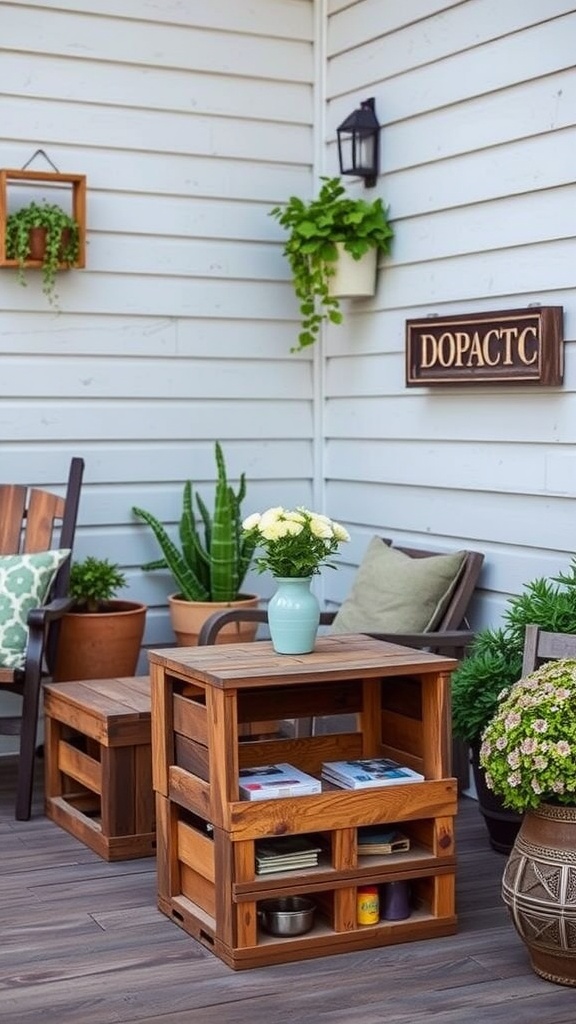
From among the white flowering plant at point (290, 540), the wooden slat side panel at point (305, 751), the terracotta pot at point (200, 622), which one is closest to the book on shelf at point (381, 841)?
the wooden slat side panel at point (305, 751)

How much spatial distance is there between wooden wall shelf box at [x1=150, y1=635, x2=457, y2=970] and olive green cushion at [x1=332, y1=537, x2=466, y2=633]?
0.74 m

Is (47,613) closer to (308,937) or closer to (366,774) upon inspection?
(366,774)

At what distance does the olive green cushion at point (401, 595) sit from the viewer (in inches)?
183

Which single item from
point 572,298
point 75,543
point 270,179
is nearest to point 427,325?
point 572,298

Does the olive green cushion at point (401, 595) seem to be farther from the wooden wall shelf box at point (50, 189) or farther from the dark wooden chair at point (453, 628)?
the wooden wall shelf box at point (50, 189)

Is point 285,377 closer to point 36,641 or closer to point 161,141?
point 161,141

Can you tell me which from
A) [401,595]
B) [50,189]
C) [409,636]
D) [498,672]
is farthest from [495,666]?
[50,189]

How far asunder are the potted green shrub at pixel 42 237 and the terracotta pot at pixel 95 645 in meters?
1.22

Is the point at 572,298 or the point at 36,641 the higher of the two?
the point at 572,298

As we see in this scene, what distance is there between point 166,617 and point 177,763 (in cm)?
190

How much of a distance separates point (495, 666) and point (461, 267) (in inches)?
56.5

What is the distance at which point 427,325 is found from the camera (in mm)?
4879

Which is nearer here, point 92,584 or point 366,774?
point 366,774

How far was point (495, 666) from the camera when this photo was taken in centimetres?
407
